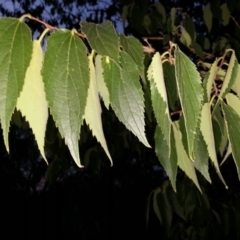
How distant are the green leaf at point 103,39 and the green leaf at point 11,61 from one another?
59 millimetres

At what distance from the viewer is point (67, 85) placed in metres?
0.38

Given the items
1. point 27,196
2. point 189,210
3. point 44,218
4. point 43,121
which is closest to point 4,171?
point 27,196

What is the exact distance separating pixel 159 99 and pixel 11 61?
15 cm

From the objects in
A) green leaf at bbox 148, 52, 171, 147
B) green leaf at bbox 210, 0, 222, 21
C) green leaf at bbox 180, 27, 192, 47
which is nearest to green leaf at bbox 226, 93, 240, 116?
green leaf at bbox 148, 52, 171, 147

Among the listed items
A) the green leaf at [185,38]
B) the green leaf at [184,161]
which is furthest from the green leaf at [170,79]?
the green leaf at [185,38]

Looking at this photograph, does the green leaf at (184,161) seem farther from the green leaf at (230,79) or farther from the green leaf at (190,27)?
the green leaf at (190,27)

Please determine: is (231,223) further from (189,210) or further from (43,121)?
(43,121)

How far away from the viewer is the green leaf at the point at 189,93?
15.6 inches

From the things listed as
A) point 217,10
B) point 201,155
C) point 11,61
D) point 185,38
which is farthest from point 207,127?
point 217,10

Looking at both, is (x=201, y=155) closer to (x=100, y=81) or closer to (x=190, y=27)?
(x=100, y=81)

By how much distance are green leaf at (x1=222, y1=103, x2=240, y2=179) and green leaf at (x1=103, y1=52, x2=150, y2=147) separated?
0.41 feet

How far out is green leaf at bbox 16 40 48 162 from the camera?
40 cm

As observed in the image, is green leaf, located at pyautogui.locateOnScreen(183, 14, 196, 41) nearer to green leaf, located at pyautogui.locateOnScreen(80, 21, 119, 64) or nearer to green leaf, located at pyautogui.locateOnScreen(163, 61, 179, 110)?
green leaf, located at pyautogui.locateOnScreen(163, 61, 179, 110)

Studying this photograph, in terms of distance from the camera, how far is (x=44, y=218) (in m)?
3.36
